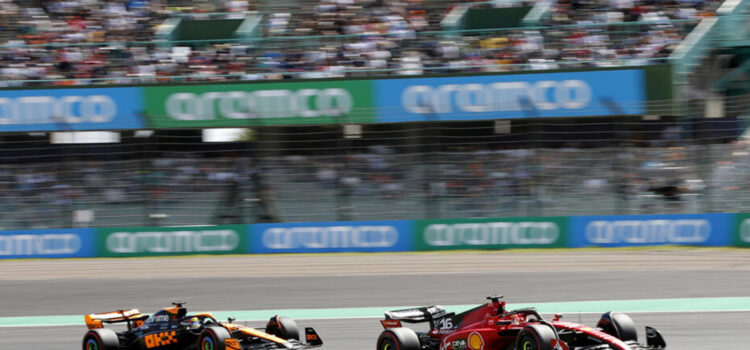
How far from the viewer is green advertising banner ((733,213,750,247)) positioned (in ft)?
53.3

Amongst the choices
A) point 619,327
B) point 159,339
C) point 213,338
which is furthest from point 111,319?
point 619,327

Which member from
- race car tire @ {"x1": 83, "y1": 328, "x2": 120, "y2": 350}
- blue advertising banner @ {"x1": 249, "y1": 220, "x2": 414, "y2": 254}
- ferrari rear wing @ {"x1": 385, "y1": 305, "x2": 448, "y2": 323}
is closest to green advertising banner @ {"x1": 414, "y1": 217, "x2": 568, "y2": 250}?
blue advertising banner @ {"x1": 249, "y1": 220, "x2": 414, "y2": 254}

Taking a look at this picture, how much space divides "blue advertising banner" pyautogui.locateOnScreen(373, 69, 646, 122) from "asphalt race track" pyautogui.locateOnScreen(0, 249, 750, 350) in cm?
299

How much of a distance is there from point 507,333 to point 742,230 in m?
10.6

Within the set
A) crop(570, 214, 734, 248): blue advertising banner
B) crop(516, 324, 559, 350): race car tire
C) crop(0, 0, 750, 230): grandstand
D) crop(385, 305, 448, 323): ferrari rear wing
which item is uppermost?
crop(0, 0, 750, 230): grandstand

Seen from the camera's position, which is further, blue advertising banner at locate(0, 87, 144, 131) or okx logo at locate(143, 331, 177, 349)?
blue advertising banner at locate(0, 87, 144, 131)

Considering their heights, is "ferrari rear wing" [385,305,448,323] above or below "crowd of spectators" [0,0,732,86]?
below

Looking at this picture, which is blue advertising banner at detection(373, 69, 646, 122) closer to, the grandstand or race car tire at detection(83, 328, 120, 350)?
the grandstand


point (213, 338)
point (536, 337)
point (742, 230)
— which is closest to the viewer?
point (536, 337)

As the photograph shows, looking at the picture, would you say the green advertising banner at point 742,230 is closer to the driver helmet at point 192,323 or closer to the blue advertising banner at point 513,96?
the blue advertising banner at point 513,96

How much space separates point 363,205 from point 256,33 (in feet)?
17.1

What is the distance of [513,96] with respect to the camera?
18.1 m

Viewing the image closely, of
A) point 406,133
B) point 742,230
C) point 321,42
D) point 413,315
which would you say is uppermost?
point 321,42

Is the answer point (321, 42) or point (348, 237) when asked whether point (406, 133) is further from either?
point (321, 42)
